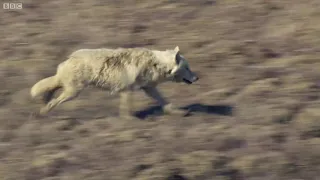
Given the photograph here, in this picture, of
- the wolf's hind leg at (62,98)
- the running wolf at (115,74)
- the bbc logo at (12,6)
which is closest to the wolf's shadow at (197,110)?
the running wolf at (115,74)

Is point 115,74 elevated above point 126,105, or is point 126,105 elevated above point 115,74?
point 115,74

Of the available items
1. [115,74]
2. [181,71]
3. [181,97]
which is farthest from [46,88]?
[181,97]

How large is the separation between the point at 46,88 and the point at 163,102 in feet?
4.30

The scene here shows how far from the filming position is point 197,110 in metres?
10.2

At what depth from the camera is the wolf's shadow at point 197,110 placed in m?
10.1

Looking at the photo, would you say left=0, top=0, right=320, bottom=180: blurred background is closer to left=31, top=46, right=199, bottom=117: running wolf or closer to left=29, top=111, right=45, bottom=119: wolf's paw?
left=29, top=111, right=45, bottom=119: wolf's paw

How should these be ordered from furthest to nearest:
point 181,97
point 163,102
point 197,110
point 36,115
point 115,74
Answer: point 181,97, point 197,110, point 163,102, point 36,115, point 115,74

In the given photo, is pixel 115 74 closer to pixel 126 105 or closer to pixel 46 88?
pixel 126 105

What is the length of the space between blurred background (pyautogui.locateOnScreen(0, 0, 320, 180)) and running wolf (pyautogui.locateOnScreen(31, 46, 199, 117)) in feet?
0.71

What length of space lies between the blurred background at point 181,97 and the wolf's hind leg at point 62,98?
0.10 m

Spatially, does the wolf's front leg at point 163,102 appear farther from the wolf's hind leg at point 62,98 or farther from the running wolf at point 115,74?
the wolf's hind leg at point 62,98

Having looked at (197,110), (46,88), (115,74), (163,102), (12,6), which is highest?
(12,6)

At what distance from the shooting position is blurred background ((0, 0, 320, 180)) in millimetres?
8711

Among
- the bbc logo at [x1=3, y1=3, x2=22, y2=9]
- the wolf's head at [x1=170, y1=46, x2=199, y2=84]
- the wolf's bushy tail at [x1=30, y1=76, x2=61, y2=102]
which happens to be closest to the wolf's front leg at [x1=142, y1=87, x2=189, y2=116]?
the wolf's head at [x1=170, y1=46, x2=199, y2=84]
